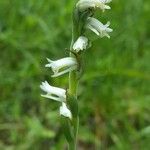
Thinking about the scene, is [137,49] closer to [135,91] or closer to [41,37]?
[135,91]

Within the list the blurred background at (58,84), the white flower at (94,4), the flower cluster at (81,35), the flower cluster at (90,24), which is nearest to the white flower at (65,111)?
the flower cluster at (81,35)

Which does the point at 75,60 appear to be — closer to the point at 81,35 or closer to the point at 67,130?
the point at 81,35

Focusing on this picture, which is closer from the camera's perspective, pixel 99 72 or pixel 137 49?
pixel 99 72

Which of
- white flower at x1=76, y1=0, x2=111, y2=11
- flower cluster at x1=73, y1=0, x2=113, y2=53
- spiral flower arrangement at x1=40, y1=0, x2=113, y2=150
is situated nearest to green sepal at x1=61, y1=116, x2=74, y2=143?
spiral flower arrangement at x1=40, y1=0, x2=113, y2=150

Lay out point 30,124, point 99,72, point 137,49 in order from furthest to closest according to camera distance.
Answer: point 137,49 < point 99,72 < point 30,124

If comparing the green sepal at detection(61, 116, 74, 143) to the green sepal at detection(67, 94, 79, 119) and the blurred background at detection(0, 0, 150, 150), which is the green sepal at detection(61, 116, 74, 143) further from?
the blurred background at detection(0, 0, 150, 150)

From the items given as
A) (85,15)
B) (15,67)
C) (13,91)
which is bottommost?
(85,15)

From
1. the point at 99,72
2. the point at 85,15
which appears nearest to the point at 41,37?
the point at 99,72
